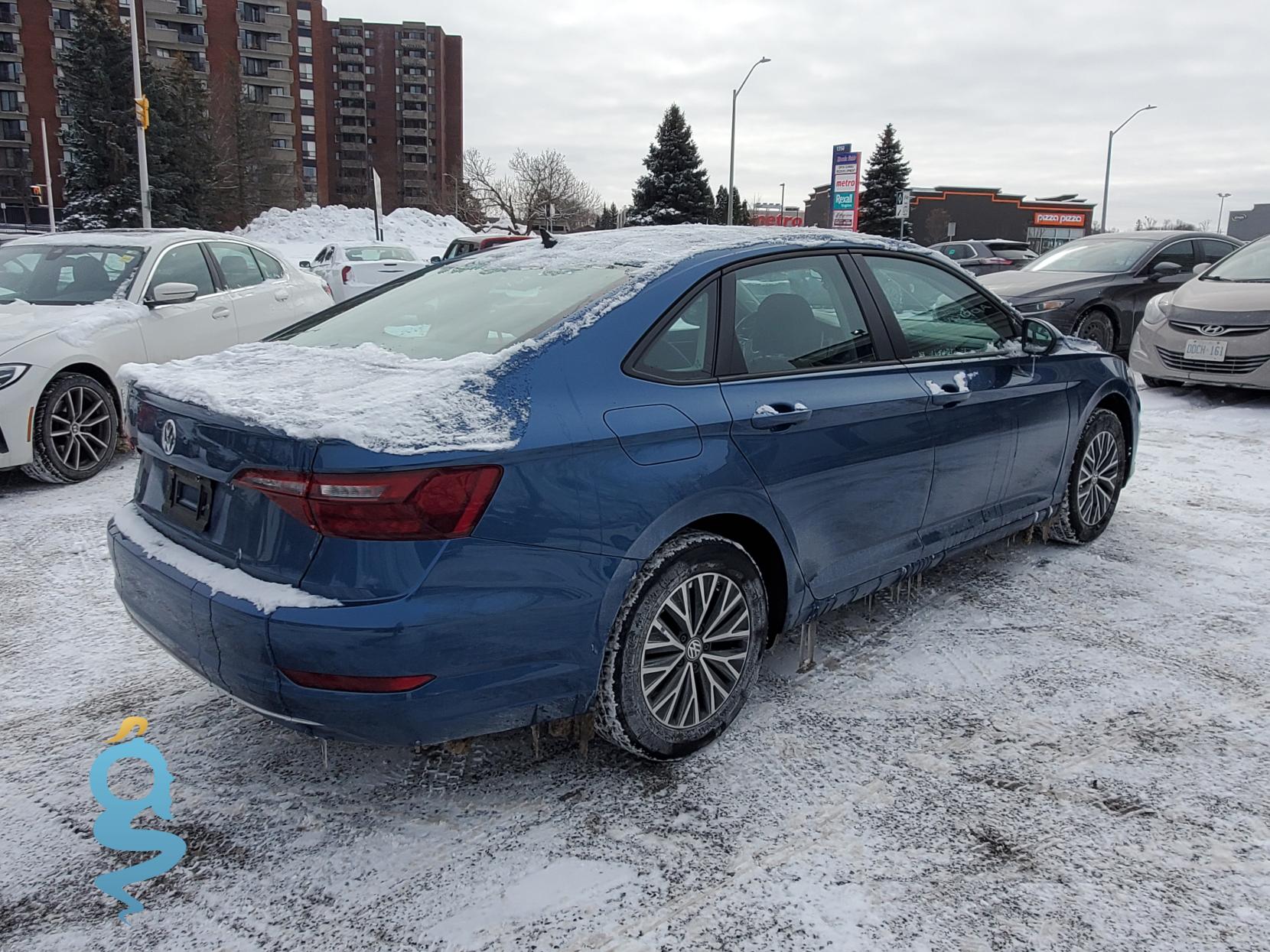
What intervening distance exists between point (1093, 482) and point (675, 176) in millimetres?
48231

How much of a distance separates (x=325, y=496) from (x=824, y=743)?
175 cm

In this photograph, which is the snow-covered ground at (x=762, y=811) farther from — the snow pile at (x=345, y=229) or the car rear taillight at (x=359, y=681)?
the snow pile at (x=345, y=229)

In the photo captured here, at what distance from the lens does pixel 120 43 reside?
4756cm

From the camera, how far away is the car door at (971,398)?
371 centimetres

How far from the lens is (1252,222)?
63.2m

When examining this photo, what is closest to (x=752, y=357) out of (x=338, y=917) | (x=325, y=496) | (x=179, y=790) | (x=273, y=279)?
(x=325, y=496)

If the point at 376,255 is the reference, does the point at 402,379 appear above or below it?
below

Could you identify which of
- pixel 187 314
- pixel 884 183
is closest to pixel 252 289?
pixel 187 314

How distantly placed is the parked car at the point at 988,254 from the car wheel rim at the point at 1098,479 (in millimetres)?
15940

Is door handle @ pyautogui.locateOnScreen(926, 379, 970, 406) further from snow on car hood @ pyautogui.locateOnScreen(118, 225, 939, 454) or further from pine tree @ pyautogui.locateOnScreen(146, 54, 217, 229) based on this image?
pine tree @ pyautogui.locateOnScreen(146, 54, 217, 229)

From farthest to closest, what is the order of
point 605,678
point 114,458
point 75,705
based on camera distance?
point 114,458
point 75,705
point 605,678

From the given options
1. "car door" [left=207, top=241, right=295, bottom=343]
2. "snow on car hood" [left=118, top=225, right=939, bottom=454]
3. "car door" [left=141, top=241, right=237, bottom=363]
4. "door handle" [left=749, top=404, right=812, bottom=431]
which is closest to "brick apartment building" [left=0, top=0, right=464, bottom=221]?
"car door" [left=207, top=241, right=295, bottom=343]

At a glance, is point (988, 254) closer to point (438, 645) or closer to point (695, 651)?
point (695, 651)

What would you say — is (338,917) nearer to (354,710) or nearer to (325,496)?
(354,710)
